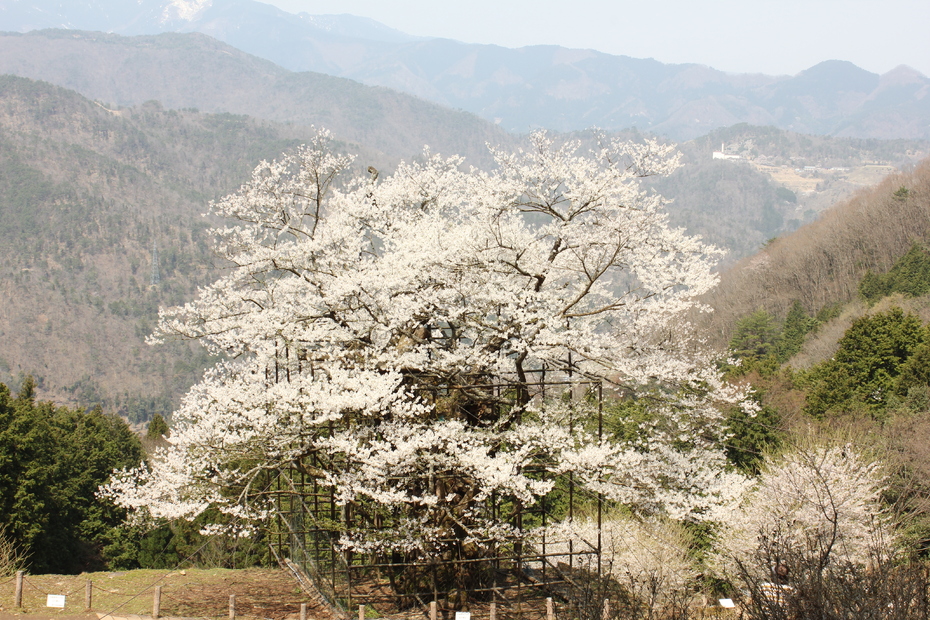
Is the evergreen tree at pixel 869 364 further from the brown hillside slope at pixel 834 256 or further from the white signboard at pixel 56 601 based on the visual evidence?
the white signboard at pixel 56 601

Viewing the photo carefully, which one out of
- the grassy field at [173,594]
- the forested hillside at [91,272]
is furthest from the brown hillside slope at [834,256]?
the forested hillside at [91,272]

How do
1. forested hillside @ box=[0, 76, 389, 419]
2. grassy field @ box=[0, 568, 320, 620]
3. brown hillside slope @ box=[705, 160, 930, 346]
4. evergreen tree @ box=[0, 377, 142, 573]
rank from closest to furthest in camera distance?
1. grassy field @ box=[0, 568, 320, 620]
2. evergreen tree @ box=[0, 377, 142, 573]
3. brown hillside slope @ box=[705, 160, 930, 346]
4. forested hillside @ box=[0, 76, 389, 419]

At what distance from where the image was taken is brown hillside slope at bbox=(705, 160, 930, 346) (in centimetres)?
5962

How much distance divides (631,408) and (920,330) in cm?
1240

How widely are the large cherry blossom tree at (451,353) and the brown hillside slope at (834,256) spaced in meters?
45.7

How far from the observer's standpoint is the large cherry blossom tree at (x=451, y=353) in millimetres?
12047

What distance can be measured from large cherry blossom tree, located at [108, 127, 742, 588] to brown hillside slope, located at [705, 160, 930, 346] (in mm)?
45674

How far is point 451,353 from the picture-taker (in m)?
12.8

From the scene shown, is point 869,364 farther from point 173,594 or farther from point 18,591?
point 18,591

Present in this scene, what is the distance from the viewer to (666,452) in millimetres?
13023

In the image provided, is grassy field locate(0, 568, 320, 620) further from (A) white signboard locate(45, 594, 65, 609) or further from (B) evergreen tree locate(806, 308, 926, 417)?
(B) evergreen tree locate(806, 308, 926, 417)

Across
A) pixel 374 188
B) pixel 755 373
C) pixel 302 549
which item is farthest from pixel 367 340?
pixel 755 373

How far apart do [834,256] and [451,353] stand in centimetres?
5997

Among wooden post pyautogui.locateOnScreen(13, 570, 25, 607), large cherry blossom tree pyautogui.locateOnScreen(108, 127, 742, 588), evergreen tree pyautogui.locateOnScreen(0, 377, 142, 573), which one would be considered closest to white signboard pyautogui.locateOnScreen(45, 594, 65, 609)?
wooden post pyautogui.locateOnScreen(13, 570, 25, 607)
